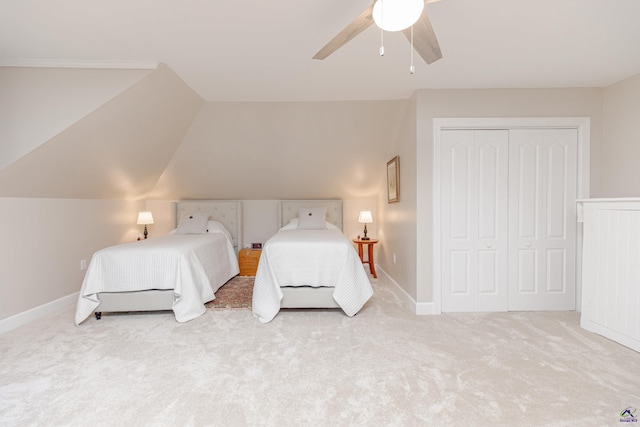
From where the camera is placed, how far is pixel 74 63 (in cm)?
257

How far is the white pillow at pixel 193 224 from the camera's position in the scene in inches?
178

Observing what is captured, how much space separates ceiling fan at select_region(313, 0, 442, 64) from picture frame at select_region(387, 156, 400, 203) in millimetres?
2033

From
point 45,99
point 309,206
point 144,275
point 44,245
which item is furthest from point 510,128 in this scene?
point 44,245

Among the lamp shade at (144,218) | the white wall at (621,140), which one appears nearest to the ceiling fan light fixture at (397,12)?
the white wall at (621,140)

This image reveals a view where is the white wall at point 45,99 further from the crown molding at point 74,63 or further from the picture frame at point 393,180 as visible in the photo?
the picture frame at point 393,180

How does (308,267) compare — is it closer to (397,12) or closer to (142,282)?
(142,282)

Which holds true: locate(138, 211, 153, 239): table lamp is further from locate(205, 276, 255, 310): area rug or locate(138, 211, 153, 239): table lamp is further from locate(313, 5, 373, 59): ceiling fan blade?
locate(313, 5, 373, 59): ceiling fan blade

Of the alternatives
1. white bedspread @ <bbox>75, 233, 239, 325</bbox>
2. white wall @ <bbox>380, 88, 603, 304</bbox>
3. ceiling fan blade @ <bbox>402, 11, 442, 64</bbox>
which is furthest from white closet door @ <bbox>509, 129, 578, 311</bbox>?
white bedspread @ <bbox>75, 233, 239, 325</bbox>

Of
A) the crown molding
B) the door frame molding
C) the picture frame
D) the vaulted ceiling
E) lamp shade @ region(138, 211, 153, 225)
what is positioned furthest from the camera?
lamp shade @ region(138, 211, 153, 225)

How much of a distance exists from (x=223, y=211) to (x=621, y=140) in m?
5.09

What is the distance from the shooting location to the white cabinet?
92.0 inches

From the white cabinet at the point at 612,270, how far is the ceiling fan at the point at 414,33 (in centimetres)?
207

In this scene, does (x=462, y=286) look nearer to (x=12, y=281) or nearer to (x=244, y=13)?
(x=244, y=13)

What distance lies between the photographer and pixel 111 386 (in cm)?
188
